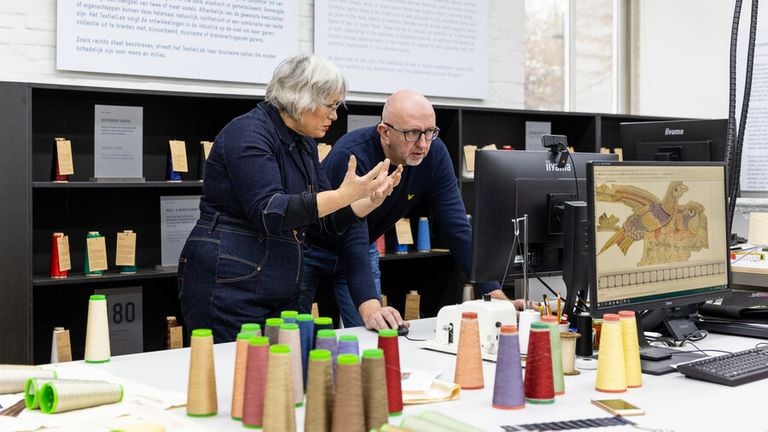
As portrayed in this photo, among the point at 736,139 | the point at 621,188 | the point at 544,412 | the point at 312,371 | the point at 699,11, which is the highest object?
the point at 699,11

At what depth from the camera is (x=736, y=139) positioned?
255cm

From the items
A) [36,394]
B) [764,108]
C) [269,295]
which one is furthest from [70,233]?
[764,108]

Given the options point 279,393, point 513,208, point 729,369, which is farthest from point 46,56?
point 729,369

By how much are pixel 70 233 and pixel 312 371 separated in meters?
2.60

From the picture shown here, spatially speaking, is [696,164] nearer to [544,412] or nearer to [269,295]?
[544,412]

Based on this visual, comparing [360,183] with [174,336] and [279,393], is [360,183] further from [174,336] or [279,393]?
[174,336]

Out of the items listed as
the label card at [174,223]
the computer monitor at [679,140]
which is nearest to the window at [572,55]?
the computer monitor at [679,140]

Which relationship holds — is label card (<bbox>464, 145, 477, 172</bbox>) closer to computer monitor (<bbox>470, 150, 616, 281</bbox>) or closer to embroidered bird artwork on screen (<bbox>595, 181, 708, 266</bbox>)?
computer monitor (<bbox>470, 150, 616, 281</bbox>)

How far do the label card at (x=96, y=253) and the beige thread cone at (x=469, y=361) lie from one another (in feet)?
7.19

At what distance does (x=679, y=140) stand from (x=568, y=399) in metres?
1.68

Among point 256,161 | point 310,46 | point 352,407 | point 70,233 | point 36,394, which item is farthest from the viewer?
point 310,46

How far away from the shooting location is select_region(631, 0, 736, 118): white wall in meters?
5.59

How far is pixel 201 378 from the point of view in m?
1.48

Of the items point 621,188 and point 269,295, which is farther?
point 269,295
